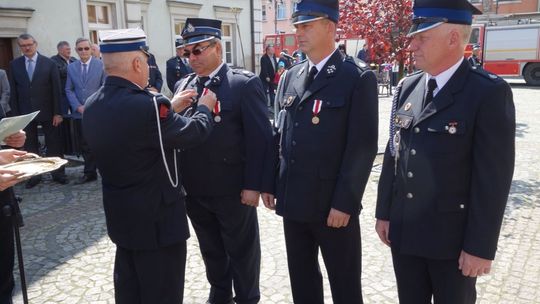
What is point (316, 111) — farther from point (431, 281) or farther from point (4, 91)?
point (4, 91)

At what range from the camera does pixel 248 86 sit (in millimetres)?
2898

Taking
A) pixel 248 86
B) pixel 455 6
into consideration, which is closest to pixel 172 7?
pixel 248 86

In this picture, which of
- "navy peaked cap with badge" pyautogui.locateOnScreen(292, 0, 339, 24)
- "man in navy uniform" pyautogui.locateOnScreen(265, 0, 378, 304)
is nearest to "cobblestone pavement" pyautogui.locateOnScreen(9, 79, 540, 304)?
"man in navy uniform" pyautogui.locateOnScreen(265, 0, 378, 304)

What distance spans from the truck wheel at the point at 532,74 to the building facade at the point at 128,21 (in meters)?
12.2

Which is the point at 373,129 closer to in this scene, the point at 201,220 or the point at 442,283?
the point at 442,283

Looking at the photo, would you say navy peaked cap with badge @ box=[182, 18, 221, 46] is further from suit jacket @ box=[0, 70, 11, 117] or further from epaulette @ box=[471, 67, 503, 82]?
suit jacket @ box=[0, 70, 11, 117]

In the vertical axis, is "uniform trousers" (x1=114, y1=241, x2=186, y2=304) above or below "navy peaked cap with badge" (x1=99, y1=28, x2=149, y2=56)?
below

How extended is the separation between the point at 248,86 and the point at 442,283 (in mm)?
1589

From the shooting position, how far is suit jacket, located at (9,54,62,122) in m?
6.45

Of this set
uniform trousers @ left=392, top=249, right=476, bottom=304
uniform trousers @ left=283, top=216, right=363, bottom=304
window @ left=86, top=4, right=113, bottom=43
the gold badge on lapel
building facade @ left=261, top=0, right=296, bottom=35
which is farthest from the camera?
building facade @ left=261, top=0, right=296, bottom=35

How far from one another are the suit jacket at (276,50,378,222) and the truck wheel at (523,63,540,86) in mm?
21037

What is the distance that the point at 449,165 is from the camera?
77.9 inches

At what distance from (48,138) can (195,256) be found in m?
3.86

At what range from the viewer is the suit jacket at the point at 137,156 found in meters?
2.22
